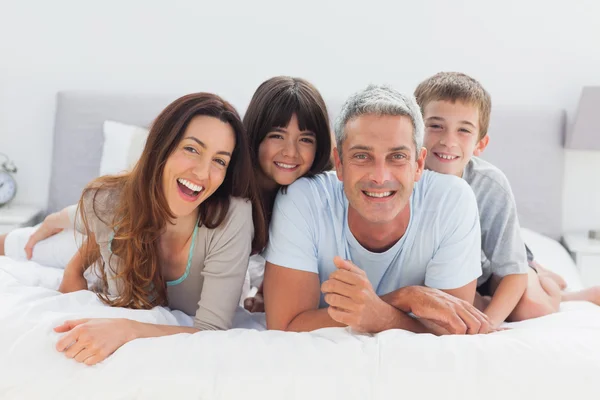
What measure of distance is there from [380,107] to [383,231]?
0.33 m

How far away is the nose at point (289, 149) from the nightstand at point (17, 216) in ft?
5.46

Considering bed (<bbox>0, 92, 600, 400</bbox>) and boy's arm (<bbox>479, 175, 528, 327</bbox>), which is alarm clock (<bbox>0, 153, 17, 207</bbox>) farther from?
boy's arm (<bbox>479, 175, 528, 327</bbox>)

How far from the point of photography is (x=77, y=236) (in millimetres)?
2105

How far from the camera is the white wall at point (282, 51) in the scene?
3.17 meters

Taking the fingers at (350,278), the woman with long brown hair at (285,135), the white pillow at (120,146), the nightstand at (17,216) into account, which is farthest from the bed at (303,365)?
the nightstand at (17,216)

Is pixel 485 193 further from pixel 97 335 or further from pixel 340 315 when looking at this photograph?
pixel 97 335

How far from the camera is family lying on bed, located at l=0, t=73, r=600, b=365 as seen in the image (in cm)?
155

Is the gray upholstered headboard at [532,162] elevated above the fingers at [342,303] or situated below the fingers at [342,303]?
above

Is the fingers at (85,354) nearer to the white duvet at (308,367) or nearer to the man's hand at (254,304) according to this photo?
the white duvet at (308,367)

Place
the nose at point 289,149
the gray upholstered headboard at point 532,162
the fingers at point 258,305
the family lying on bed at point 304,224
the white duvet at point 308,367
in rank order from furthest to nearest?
the gray upholstered headboard at point 532,162 → the fingers at point 258,305 → the nose at point 289,149 → the family lying on bed at point 304,224 → the white duvet at point 308,367

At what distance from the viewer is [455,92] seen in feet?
6.17

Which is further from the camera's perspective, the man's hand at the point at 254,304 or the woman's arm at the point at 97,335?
the man's hand at the point at 254,304

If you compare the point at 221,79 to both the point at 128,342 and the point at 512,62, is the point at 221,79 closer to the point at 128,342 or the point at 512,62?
the point at 512,62

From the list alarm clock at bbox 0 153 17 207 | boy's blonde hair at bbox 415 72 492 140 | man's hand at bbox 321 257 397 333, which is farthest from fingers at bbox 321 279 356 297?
alarm clock at bbox 0 153 17 207
